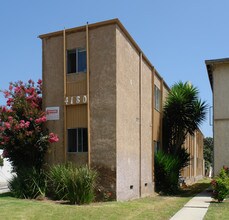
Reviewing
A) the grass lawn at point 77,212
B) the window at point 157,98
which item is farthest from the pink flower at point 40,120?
the window at point 157,98

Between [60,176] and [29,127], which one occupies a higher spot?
[29,127]

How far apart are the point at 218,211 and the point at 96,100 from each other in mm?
A: 6655

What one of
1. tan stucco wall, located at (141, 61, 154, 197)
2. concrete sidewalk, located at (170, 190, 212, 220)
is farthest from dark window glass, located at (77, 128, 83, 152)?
concrete sidewalk, located at (170, 190, 212, 220)

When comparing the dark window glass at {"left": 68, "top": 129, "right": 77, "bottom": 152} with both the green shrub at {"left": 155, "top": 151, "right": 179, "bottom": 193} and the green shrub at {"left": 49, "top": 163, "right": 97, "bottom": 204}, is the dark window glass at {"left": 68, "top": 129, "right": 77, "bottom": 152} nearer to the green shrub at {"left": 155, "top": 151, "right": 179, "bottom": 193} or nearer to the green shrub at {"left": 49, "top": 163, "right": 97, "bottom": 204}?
the green shrub at {"left": 49, "top": 163, "right": 97, "bottom": 204}

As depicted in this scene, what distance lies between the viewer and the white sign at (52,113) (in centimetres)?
1734

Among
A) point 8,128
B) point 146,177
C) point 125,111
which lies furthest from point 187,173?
point 8,128

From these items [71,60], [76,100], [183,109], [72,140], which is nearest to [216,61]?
[183,109]

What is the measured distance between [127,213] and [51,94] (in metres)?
7.24

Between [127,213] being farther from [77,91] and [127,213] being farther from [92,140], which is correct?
[77,91]

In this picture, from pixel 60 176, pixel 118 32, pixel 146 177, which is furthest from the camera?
pixel 146 177

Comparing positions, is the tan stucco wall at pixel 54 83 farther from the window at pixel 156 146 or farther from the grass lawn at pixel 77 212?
the window at pixel 156 146

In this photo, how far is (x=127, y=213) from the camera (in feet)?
41.2

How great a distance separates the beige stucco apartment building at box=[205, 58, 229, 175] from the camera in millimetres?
21000

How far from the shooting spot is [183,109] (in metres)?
24.2
